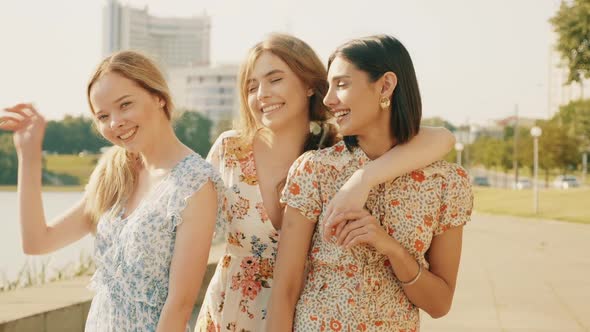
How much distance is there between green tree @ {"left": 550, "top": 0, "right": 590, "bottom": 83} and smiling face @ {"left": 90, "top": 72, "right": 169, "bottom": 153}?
21.2 m

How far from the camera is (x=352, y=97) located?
2.25m

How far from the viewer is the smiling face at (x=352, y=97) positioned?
88.6 inches

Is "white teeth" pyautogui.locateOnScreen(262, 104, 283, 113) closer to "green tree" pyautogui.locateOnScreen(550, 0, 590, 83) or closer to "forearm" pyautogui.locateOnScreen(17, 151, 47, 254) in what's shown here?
"forearm" pyautogui.locateOnScreen(17, 151, 47, 254)

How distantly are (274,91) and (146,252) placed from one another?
0.84 metres

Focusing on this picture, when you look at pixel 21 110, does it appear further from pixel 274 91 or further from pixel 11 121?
pixel 274 91

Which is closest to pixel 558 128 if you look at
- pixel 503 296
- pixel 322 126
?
pixel 503 296

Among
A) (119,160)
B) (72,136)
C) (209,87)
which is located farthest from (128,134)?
(209,87)

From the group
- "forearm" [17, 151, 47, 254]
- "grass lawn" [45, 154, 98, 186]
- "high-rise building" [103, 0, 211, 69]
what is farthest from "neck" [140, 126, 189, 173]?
"high-rise building" [103, 0, 211, 69]

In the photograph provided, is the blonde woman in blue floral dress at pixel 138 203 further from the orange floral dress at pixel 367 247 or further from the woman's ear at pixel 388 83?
the woman's ear at pixel 388 83

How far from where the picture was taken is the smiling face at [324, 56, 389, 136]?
7.38 feet

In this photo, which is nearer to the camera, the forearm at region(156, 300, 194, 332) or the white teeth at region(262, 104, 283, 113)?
the forearm at region(156, 300, 194, 332)

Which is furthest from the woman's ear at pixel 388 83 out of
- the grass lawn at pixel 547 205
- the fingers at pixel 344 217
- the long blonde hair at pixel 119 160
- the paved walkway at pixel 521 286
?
the grass lawn at pixel 547 205

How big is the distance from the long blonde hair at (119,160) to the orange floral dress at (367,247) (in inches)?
19.7

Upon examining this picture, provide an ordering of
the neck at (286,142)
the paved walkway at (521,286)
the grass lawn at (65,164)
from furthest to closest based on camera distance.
A: the grass lawn at (65,164)
the paved walkway at (521,286)
the neck at (286,142)
